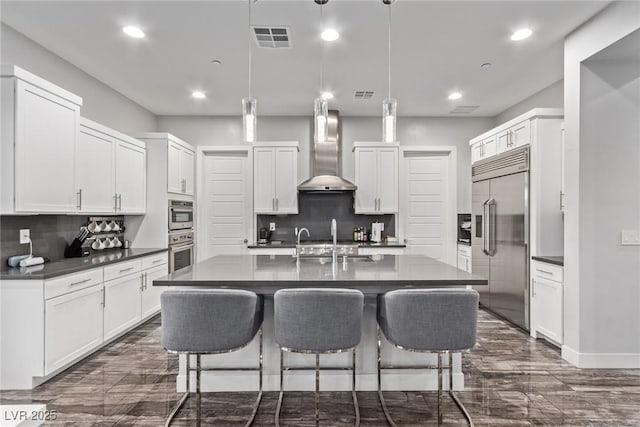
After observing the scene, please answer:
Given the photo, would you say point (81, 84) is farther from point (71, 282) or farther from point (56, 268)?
point (71, 282)

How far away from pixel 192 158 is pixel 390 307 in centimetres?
459

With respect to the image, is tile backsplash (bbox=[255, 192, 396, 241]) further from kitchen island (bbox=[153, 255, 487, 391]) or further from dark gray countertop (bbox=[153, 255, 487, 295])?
kitchen island (bbox=[153, 255, 487, 391])

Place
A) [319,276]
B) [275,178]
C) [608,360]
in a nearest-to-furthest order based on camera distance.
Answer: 1. [319,276]
2. [608,360]
3. [275,178]

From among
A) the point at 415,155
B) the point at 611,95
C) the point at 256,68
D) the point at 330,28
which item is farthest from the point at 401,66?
the point at 415,155

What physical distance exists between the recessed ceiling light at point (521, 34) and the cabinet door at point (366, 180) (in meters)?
2.56

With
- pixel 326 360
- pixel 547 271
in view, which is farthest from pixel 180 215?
pixel 547 271

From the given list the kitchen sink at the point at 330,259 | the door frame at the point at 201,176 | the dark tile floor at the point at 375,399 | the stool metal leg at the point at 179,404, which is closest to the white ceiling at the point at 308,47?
the door frame at the point at 201,176

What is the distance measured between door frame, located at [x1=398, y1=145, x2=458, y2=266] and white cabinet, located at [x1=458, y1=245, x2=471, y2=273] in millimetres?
141

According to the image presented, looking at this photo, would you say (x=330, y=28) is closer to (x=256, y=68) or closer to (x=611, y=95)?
(x=256, y=68)

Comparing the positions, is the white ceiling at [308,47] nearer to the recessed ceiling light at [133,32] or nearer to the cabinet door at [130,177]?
the recessed ceiling light at [133,32]

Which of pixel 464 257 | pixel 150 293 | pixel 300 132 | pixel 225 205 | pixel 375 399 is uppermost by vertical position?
pixel 300 132

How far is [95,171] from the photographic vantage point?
3953 mm

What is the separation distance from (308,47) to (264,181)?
8.00 feet

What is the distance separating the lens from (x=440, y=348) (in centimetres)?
219
